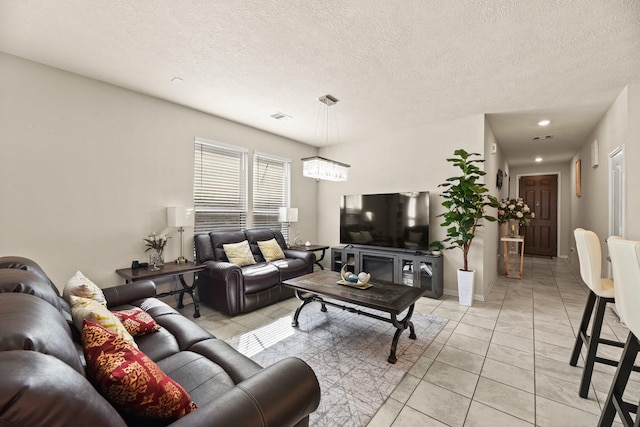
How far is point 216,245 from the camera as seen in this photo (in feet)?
12.7

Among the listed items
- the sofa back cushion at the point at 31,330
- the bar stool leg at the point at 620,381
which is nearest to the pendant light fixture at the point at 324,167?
the sofa back cushion at the point at 31,330

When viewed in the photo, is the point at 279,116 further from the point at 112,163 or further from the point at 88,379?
the point at 88,379

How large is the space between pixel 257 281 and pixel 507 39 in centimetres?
351

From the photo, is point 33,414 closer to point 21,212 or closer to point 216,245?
point 21,212

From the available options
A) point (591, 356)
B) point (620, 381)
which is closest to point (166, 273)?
point (620, 381)

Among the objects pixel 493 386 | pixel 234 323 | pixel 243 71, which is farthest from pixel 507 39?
pixel 234 323

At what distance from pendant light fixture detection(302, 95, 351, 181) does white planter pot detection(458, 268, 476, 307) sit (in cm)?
217

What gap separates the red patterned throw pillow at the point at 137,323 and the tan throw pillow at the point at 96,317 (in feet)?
0.80

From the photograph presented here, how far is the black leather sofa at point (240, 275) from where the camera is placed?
3283 mm

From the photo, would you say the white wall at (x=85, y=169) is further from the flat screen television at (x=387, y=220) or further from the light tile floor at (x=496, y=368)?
the flat screen television at (x=387, y=220)

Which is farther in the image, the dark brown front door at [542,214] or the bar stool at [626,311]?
the dark brown front door at [542,214]

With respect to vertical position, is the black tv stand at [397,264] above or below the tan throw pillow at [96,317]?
below

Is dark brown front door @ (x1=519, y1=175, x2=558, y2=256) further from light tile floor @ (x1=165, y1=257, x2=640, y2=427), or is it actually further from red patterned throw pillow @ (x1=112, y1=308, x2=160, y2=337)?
red patterned throw pillow @ (x1=112, y1=308, x2=160, y2=337)

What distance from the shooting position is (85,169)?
2953 mm
